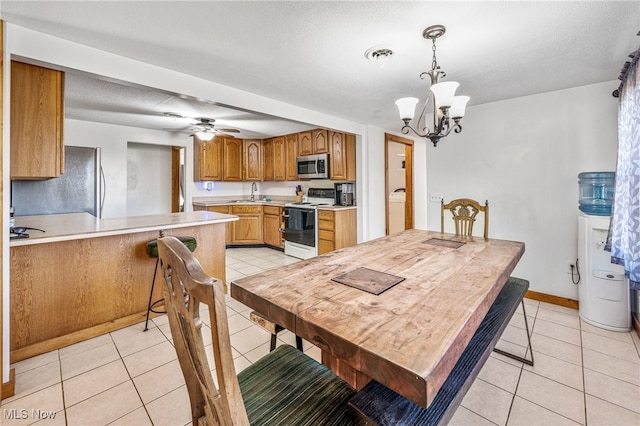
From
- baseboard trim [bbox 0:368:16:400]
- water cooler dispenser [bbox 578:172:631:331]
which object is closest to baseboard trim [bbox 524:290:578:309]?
water cooler dispenser [bbox 578:172:631:331]

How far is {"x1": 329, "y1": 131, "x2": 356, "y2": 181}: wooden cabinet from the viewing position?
4.48 metres

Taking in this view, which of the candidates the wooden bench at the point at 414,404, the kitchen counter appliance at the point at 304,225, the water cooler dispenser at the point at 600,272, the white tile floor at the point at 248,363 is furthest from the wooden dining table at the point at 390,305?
the kitchen counter appliance at the point at 304,225

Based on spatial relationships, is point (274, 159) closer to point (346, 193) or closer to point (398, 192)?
point (346, 193)

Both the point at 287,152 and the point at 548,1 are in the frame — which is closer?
the point at 548,1

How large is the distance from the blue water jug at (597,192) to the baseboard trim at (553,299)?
0.94 metres

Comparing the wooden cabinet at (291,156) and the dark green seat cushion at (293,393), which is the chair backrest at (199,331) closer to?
the dark green seat cushion at (293,393)

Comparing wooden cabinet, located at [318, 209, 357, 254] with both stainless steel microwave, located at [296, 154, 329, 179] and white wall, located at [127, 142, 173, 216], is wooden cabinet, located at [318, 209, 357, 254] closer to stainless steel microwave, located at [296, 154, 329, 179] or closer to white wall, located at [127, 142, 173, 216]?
stainless steel microwave, located at [296, 154, 329, 179]

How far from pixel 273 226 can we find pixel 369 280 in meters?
4.20

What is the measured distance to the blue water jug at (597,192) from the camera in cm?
249

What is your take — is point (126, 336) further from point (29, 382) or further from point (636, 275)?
point (636, 275)

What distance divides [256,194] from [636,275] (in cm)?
587

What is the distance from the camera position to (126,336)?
2.31m

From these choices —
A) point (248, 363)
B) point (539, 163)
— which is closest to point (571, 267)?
point (539, 163)

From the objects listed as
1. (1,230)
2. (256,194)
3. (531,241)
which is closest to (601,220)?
(531,241)
